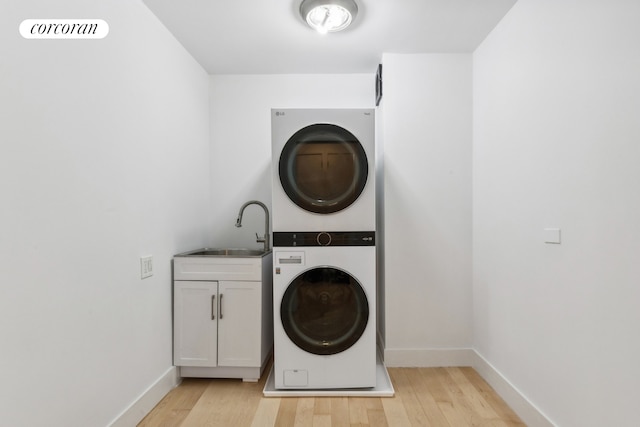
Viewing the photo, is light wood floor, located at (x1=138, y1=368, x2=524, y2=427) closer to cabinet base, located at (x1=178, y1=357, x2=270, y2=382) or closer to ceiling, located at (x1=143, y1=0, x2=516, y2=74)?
cabinet base, located at (x1=178, y1=357, x2=270, y2=382)

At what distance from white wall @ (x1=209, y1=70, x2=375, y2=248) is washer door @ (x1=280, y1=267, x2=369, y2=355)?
38.6 inches

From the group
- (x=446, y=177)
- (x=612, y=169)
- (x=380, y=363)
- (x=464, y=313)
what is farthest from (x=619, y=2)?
(x=380, y=363)

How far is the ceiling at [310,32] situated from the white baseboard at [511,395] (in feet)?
7.39

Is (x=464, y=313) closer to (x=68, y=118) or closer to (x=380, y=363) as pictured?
(x=380, y=363)

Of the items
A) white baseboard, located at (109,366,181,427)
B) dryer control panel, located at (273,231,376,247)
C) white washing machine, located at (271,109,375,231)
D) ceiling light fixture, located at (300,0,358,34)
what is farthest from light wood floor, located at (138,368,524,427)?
ceiling light fixture, located at (300,0,358,34)

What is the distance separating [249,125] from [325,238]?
4.68 feet

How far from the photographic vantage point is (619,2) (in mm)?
1282

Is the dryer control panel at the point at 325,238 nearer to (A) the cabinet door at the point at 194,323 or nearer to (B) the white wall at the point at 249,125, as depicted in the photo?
(A) the cabinet door at the point at 194,323

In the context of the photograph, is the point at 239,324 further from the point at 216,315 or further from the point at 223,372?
the point at 223,372

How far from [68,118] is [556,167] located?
219 centimetres

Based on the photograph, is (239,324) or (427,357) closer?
(239,324)

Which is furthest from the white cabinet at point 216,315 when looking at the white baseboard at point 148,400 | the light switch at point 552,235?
the light switch at point 552,235

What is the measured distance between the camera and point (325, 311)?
219 cm

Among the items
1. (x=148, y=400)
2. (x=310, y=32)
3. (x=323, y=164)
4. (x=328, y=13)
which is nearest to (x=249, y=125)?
(x=310, y=32)
